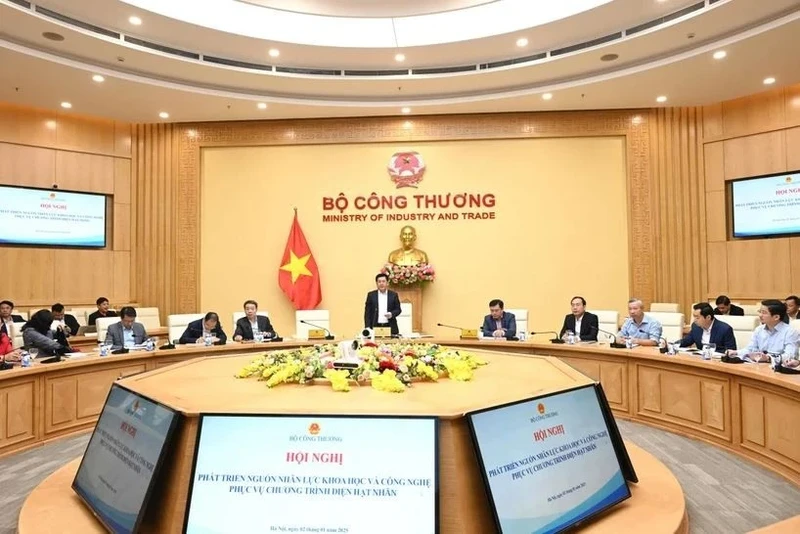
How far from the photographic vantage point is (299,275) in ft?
27.1

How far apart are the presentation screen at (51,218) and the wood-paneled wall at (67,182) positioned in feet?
0.39

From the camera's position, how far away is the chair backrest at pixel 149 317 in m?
7.96

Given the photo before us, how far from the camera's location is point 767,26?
5.29m

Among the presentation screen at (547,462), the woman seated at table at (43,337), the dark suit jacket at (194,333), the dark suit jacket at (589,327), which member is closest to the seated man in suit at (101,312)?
the woman seated at table at (43,337)

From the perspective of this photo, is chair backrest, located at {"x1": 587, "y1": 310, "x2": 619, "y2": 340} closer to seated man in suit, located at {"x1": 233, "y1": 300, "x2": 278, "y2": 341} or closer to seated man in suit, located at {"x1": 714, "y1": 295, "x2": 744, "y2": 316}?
seated man in suit, located at {"x1": 714, "y1": 295, "x2": 744, "y2": 316}

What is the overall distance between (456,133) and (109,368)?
5.81 meters

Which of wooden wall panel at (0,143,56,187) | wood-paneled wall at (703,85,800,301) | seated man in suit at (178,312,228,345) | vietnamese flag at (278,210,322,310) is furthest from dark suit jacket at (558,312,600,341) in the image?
wooden wall panel at (0,143,56,187)

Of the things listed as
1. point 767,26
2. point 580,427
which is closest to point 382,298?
point 580,427

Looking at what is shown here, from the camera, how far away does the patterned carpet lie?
2.89 m

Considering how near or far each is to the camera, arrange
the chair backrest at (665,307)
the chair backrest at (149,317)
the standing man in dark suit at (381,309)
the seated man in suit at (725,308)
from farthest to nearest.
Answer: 1. the chair backrest at (149,317)
2. the chair backrest at (665,307)
3. the seated man in suit at (725,308)
4. the standing man in dark suit at (381,309)

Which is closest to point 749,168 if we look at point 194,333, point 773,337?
point 773,337

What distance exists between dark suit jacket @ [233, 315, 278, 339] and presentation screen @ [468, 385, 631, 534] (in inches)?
185

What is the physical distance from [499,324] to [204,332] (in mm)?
3391

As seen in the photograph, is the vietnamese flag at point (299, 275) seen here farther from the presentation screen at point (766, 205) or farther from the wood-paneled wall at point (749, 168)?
the presentation screen at point (766, 205)
